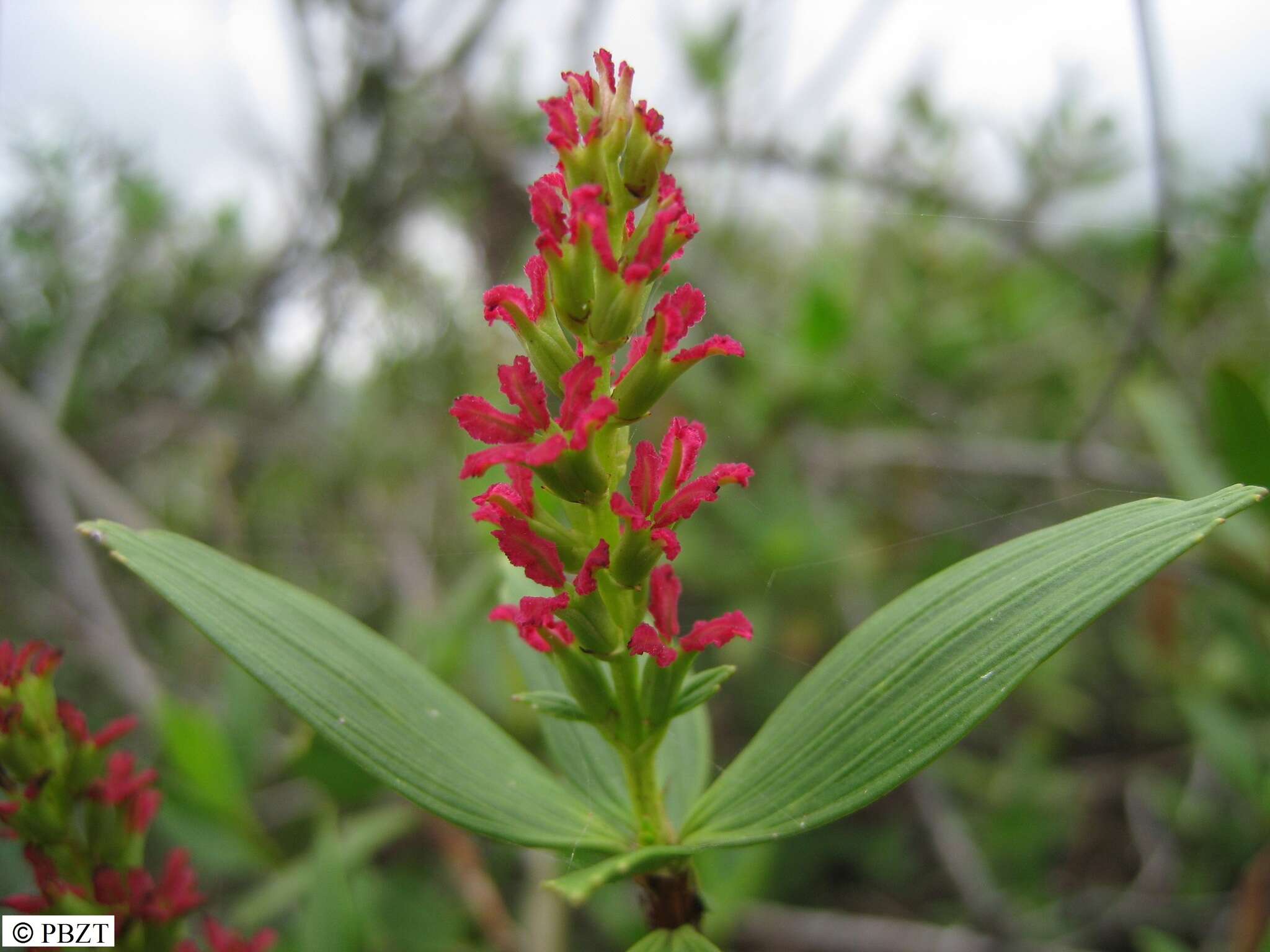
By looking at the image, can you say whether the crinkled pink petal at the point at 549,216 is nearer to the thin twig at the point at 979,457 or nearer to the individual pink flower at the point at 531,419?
the individual pink flower at the point at 531,419

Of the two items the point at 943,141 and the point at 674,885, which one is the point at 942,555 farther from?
the point at 674,885

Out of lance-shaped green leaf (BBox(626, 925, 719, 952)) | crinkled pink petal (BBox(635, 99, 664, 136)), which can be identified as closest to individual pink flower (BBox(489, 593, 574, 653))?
lance-shaped green leaf (BBox(626, 925, 719, 952))

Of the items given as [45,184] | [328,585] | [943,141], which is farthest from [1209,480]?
[45,184]

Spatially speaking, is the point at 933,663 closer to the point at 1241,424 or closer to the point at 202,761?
the point at 1241,424

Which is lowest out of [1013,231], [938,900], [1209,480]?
[938,900]

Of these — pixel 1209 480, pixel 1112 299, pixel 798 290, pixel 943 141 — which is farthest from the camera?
pixel 943 141

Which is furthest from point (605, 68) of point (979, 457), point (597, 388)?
point (979, 457)

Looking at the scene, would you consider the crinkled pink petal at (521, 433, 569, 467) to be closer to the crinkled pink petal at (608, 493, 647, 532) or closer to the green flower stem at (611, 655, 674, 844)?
the crinkled pink petal at (608, 493, 647, 532)
